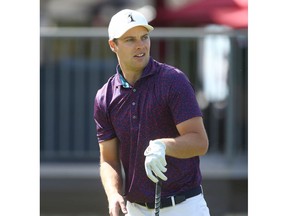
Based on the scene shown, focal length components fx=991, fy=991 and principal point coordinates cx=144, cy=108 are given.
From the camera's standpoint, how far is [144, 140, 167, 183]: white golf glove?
609 cm

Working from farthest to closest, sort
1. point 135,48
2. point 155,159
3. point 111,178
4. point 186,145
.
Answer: point 111,178 → point 135,48 → point 186,145 → point 155,159

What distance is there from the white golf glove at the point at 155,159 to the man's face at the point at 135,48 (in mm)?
611

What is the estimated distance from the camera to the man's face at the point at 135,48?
646 centimetres

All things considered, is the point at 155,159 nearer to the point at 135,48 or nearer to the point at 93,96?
the point at 135,48

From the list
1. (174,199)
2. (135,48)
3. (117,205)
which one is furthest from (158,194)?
(135,48)

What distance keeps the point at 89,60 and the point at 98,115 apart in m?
5.75

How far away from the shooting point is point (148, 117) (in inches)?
255

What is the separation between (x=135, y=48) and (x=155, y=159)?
0.81m

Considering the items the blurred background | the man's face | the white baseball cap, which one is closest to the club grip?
the man's face

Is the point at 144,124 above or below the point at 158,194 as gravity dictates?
above

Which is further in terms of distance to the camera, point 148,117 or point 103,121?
point 103,121

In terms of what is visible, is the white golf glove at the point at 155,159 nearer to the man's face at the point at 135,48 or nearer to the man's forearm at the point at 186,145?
the man's forearm at the point at 186,145

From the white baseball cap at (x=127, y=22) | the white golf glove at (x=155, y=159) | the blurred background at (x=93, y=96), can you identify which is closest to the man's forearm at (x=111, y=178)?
→ the white golf glove at (x=155, y=159)
